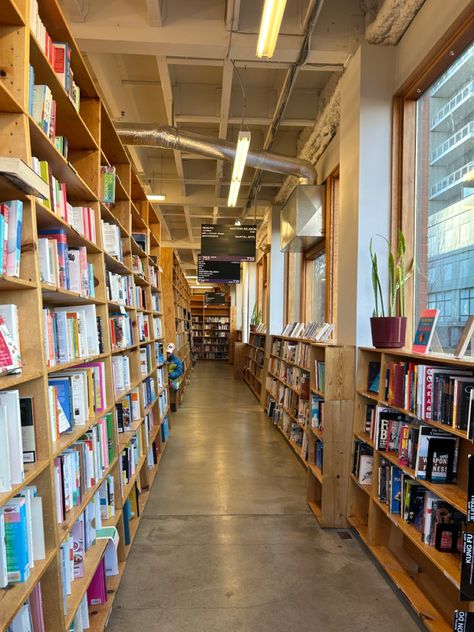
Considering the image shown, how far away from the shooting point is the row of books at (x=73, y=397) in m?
1.73

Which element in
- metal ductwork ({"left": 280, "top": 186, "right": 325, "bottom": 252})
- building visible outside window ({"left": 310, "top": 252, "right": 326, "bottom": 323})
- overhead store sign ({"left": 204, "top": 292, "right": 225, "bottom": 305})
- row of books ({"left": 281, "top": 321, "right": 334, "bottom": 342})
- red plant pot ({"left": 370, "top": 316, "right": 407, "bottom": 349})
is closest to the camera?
red plant pot ({"left": 370, "top": 316, "right": 407, "bottom": 349})

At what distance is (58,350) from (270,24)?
207 cm

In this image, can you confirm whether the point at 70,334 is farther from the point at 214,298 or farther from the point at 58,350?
the point at 214,298

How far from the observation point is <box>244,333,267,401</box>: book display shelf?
28.6ft

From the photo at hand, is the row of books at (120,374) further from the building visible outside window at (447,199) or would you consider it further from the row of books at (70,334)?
the building visible outside window at (447,199)

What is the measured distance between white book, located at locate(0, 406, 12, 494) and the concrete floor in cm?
138

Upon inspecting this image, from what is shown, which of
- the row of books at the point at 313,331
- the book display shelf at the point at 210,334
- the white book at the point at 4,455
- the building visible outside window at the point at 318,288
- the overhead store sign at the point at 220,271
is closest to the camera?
the white book at the point at 4,455

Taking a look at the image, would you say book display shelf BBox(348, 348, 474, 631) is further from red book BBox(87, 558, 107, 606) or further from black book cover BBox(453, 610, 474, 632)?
red book BBox(87, 558, 107, 606)

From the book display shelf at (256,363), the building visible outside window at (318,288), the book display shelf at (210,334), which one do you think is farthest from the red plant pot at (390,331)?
the book display shelf at (210,334)

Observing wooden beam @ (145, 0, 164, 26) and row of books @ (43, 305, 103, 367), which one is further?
wooden beam @ (145, 0, 164, 26)

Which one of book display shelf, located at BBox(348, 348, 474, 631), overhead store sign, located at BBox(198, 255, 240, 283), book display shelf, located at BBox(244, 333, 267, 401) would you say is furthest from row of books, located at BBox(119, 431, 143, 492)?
overhead store sign, located at BBox(198, 255, 240, 283)

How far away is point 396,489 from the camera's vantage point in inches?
103

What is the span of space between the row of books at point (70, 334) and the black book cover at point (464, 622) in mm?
1956

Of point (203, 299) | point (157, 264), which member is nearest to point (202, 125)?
point (157, 264)
